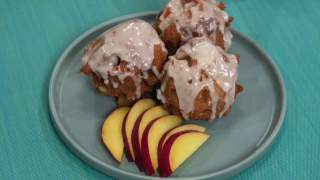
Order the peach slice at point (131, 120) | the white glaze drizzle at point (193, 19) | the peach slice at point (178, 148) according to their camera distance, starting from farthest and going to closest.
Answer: the white glaze drizzle at point (193, 19), the peach slice at point (131, 120), the peach slice at point (178, 148)

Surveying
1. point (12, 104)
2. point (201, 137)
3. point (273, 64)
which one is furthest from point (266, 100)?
point (12, 104)

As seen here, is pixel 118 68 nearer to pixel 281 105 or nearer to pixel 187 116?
pixel 187 116

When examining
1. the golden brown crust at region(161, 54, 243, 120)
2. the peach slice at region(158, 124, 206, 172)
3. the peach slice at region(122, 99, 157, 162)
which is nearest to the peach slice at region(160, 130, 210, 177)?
the peach slice at region(158, 124, 206, 172)

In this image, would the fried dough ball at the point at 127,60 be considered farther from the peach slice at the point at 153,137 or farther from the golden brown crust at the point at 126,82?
the peach slice at the point at 153,137

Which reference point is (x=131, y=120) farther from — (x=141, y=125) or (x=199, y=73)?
(x=199, y=73)

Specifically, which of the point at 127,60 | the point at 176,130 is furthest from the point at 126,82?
the point at 176,130

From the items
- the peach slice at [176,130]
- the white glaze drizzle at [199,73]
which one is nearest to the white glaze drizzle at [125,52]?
the white glaze drizzle at [199,73]
